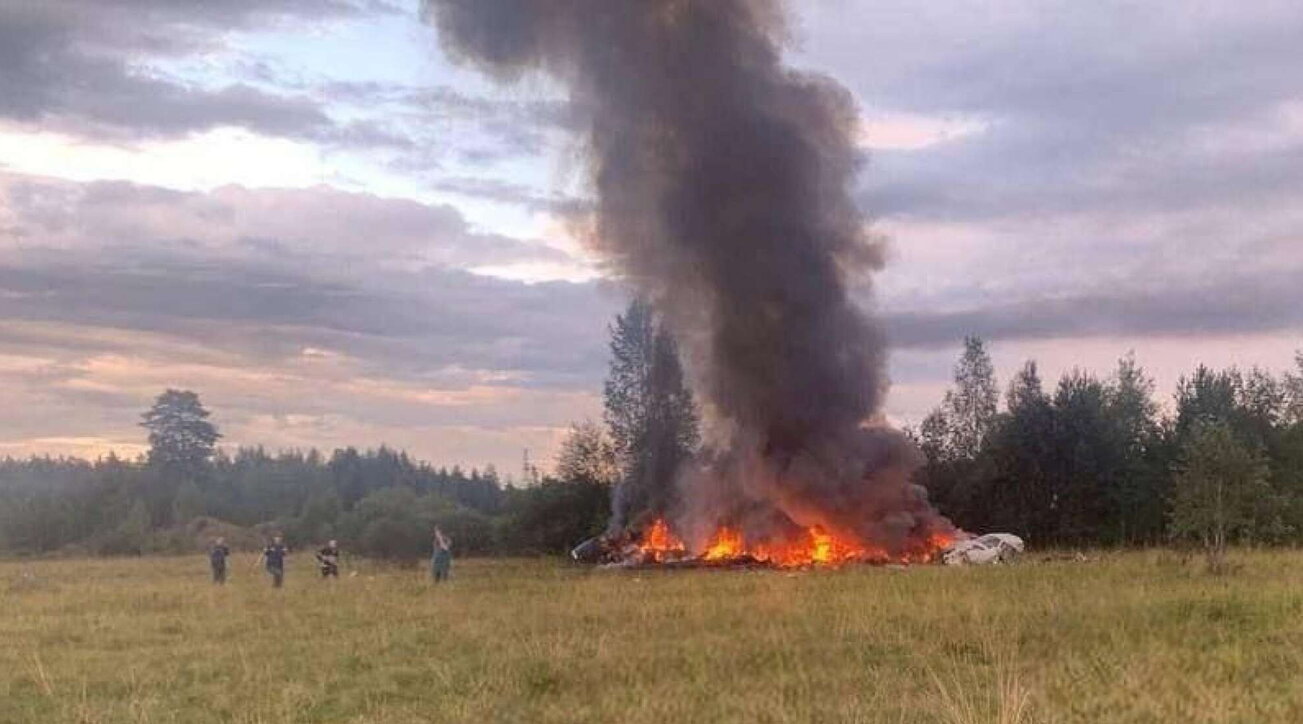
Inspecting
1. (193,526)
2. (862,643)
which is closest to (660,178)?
(862,643)

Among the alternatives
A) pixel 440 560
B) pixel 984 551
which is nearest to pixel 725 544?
pixel 984 551

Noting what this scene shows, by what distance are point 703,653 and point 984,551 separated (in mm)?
27904

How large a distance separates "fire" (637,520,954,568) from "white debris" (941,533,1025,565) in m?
1.56

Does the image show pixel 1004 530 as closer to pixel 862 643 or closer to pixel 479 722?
pixel 862 643

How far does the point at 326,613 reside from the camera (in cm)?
2459

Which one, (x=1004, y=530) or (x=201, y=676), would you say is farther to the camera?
(x=1004, y=530)

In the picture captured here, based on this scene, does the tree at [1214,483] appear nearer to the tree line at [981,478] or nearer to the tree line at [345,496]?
the tree line at [981,478]

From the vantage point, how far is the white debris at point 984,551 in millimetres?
40438

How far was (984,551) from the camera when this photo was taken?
41094 mm

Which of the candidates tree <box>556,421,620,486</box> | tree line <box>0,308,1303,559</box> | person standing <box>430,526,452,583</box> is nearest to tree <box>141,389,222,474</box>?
tree line <box>0,308,1303,559</box>

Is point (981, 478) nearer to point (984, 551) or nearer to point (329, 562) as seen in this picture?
point (984, 551)

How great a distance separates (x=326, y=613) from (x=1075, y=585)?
16371 millimetres

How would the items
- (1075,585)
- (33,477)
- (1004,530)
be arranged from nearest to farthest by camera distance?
(1075,585) < (1004,530) < (33,477)

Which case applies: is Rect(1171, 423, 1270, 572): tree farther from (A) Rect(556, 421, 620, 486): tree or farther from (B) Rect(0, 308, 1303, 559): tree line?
(A) Rect(556, 421, 620, 486): tree
